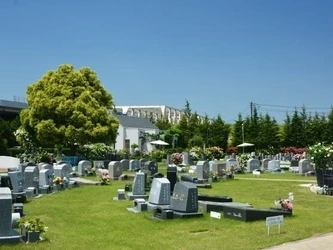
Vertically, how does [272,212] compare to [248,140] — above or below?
below

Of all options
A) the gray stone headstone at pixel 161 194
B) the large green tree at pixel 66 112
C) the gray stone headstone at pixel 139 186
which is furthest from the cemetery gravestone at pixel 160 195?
the large green tree at pixel 66 112

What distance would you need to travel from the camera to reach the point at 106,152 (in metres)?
46.9

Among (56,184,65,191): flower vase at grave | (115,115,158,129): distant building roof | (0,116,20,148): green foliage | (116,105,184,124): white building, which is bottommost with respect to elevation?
(56,184,65,191): flower vase at grave

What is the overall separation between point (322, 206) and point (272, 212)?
12.2ft

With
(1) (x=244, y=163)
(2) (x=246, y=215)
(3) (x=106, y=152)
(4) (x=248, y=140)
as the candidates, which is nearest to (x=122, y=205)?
(2) (x=246, y=215)

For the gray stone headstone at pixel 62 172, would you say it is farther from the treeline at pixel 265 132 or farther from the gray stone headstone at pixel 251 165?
the treeline at pixel 265 132

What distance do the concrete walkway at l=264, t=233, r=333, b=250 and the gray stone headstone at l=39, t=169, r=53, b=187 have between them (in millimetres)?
14623

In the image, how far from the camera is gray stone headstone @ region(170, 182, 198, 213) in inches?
563

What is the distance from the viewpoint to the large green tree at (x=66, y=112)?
42.3m

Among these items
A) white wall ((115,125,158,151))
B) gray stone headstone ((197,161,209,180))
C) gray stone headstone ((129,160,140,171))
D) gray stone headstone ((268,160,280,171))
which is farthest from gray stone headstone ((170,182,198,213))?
white wall ((115,125,158,151))

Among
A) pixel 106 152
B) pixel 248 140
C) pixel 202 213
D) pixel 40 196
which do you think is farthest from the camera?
pixel 248 140

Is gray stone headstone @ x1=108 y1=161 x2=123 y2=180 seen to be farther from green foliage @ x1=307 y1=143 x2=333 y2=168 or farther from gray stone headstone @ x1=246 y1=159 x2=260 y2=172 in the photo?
green foliage @ x1=307 y1=143 x2=333 y2=168

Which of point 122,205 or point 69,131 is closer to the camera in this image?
point 122,205

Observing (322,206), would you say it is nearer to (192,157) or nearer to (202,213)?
(202,213)
